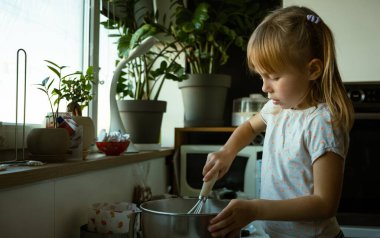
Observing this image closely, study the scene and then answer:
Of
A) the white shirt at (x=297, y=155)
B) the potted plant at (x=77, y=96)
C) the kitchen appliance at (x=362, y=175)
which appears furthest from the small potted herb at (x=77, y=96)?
the kitchen appliance at (x=362, y=175)

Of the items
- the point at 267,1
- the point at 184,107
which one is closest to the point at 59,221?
the point at 184,107

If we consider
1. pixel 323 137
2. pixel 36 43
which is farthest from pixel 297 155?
pixel 36 43

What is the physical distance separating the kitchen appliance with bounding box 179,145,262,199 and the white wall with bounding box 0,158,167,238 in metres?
0.44

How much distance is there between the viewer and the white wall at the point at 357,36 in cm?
152

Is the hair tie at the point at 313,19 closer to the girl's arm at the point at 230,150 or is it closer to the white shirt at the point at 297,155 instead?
the white shirt at the point at 297,155

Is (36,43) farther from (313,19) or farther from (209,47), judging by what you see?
(209,47)

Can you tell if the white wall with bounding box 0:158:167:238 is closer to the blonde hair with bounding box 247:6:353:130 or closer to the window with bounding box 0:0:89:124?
the window with bounding box 0:0:89:124

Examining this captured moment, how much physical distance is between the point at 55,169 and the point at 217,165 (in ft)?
1.12

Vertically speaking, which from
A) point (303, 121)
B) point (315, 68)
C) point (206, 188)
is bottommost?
point (206, 188)

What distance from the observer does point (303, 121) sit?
0.87 meters

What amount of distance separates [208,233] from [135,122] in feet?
3.36

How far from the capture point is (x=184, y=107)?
1.91 metres

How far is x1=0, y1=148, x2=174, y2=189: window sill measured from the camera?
2.47 feet

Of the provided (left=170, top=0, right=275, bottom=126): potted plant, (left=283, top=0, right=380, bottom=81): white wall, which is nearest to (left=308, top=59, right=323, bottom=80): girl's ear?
(left=283, top=0, right=380, bottom=81): white wall
